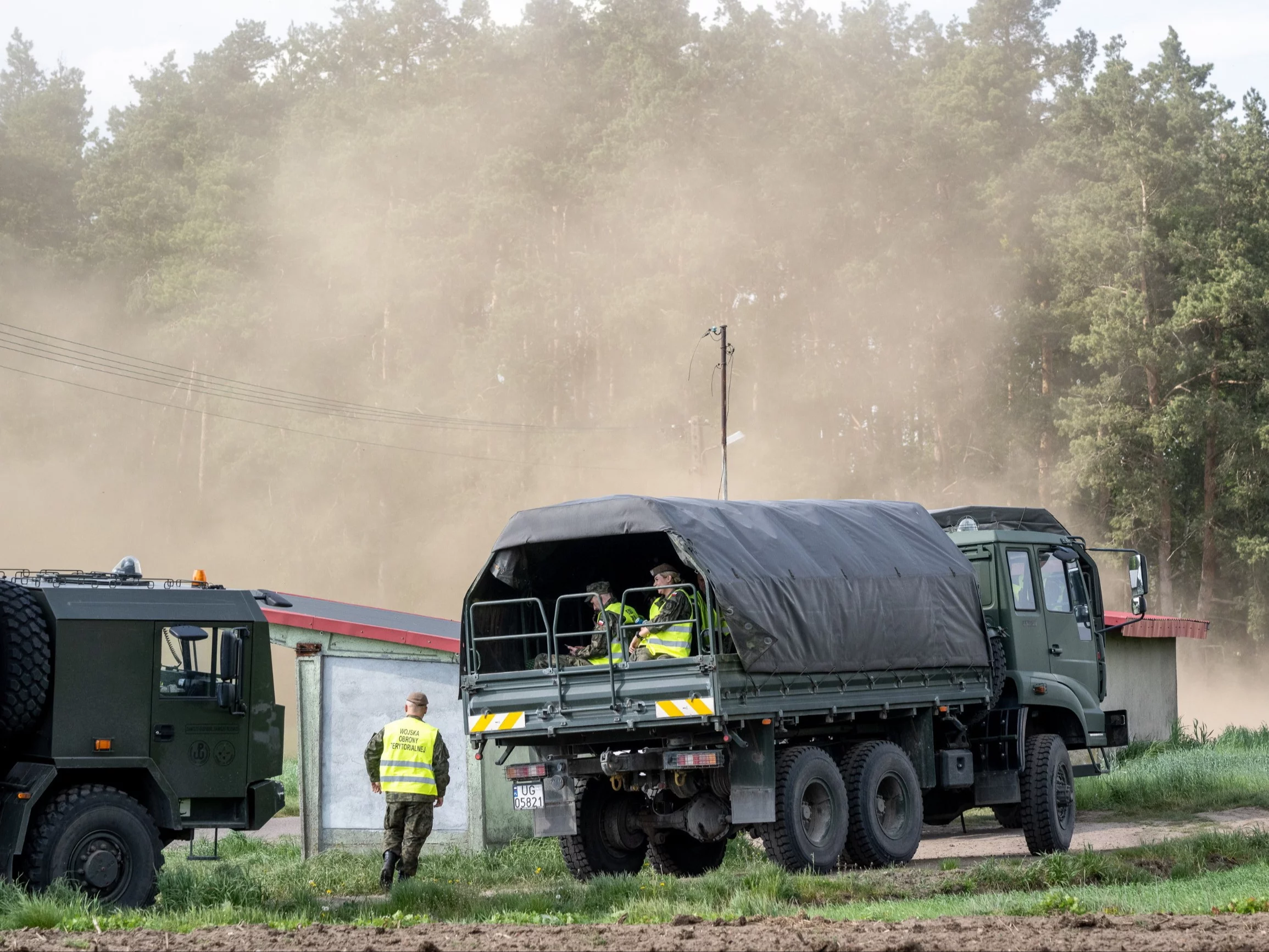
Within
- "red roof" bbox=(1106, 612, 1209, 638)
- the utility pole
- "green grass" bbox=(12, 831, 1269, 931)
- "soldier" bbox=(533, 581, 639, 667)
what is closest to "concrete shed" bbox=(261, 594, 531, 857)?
"green grass" bbox=(12, 831, 1269, 931)

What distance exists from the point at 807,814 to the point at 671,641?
196 centimetres

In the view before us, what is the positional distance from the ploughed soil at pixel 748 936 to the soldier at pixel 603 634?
3260 mm

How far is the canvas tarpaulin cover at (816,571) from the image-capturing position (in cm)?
1223

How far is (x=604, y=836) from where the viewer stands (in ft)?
44.4

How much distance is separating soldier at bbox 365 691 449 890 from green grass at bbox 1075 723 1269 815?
906 cm

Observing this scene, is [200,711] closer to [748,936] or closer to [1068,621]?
[748,936]

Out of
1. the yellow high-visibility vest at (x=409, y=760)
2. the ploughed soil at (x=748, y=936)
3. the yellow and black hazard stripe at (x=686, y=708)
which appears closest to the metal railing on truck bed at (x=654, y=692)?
the yellow and black hazard stripe at (x=686, y=708)

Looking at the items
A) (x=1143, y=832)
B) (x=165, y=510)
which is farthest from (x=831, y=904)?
(x=165, y=510)

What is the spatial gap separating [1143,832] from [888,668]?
437 centimetres

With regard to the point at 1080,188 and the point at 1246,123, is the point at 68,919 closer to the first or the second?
the point at 1080,188

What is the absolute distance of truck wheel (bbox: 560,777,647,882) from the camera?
13.3 meters

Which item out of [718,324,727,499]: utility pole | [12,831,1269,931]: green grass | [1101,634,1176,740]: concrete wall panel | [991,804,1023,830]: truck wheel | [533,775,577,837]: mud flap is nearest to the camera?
[12,831,1269,931]: green grass

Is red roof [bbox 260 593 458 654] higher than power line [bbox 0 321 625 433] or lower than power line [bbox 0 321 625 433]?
lower

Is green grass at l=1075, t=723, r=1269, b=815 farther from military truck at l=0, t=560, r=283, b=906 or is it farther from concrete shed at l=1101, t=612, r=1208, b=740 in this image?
military truck at l=0, t=560, r=283, b=906
